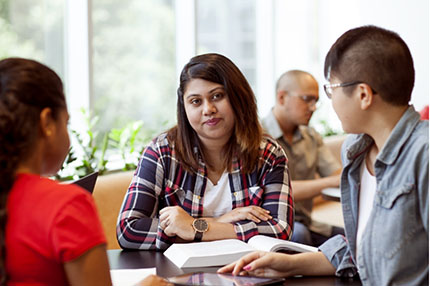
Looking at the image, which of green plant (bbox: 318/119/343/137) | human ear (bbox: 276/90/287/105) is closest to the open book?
human ear (bbox: 276/90/287/105)

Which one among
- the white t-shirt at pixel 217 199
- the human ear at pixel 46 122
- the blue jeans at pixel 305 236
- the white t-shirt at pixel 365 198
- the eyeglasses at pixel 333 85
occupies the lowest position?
the blue jeans at pixel 305 236

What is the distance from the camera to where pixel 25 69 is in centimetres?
123

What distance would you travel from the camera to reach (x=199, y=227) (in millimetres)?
2135

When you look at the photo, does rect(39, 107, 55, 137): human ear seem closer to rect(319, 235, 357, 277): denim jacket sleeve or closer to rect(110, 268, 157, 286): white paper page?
rect(110, 268, 157, 286): white paper page

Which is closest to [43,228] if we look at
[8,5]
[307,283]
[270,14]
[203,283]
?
[203,283]

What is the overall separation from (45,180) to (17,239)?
129 mm

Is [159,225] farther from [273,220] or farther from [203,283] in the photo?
[203,283]

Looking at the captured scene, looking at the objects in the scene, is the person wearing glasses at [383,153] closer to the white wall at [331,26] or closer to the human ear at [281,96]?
the human ear at [281,96]

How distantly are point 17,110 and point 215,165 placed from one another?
51.1 inches

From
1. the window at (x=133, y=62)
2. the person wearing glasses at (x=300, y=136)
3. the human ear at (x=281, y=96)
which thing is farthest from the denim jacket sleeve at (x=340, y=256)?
the window at (x=133, y=62)

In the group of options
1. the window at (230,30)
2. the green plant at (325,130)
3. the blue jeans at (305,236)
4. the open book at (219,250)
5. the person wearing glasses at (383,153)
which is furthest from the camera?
the green plant at (325,130)

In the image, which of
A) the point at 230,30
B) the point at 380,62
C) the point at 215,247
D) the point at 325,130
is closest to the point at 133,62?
the point at 230,30

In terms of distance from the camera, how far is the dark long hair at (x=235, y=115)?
2352 mm

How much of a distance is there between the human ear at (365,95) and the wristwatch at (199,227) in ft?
2.91
